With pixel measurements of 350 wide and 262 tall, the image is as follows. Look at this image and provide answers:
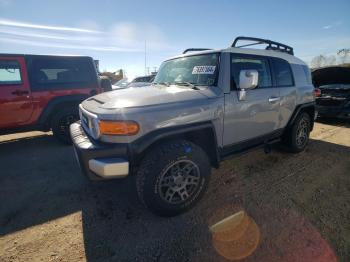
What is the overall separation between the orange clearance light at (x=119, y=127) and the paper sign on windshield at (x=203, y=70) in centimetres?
131

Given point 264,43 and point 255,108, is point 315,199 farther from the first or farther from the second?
point 264,43

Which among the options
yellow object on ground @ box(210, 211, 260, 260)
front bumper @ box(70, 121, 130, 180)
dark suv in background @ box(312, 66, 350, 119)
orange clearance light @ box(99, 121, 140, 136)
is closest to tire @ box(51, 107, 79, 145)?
front bumper @ box(70, 121, 130, 180)

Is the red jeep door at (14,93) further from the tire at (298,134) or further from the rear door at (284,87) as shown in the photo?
the tire at (298,134)

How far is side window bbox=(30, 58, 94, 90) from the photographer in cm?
478

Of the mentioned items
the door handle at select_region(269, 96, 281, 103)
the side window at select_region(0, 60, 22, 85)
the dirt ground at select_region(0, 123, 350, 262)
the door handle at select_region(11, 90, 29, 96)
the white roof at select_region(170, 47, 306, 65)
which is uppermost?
the white roof at select_region(170, 47, 306, 65)

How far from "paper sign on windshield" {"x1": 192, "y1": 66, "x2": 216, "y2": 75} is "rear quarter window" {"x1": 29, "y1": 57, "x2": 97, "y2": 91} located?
3.21 metres

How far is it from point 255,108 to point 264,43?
4.84 feet

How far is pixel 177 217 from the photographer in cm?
259

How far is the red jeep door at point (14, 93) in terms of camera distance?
4441 millimetres

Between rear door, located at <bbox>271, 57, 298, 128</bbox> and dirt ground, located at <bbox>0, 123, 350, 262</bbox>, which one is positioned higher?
rear door, located at <bbox>271, 57, 298, 128</bbox>

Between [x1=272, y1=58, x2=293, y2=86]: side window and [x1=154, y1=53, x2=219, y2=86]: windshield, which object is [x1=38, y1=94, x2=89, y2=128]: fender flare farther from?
[x1=272, y1=58, x2=293, y2=86]: side window

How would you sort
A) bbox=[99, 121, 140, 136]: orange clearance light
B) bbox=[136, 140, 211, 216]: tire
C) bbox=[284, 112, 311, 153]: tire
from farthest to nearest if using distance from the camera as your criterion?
bbox=[284, 112, 311, 153]: tire
bbox=[136, 140, 211, 216]: tire
bbox=[99, 121, 140, 136]: orange clearance light

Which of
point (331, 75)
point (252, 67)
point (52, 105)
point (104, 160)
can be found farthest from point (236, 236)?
point (331, 75)

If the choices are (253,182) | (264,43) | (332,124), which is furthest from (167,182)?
(332,124)
